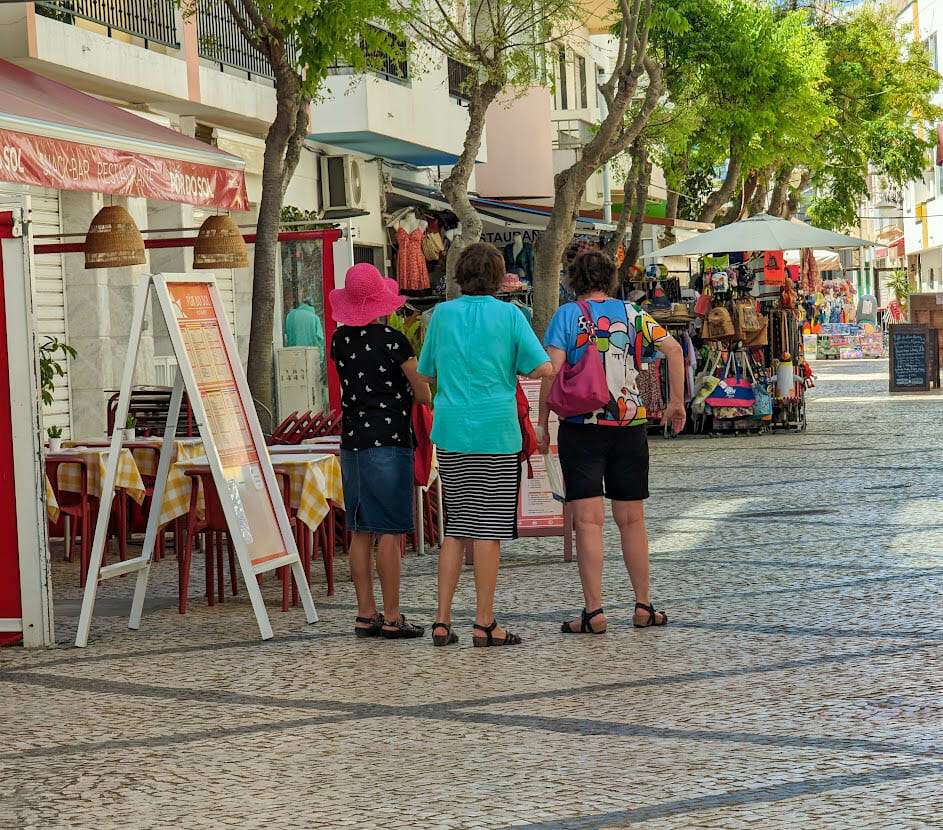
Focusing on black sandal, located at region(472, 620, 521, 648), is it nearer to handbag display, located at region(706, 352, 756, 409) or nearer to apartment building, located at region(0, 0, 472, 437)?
apartment building, located at region(0, 0, 472, 437)

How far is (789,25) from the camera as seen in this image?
28953mm

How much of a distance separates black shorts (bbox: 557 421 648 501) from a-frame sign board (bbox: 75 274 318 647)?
1.53 meters

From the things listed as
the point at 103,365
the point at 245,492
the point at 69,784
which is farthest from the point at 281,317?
the point at 69,784

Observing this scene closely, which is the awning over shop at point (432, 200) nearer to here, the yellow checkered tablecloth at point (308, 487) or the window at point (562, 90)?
the window at point (562, 90)

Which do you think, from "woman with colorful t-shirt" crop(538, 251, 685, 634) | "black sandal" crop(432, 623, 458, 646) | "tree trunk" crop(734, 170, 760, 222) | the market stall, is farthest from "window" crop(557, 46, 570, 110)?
"black sandal" crop(432, 623, 458, 646)

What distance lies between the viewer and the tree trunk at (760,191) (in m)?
34.3

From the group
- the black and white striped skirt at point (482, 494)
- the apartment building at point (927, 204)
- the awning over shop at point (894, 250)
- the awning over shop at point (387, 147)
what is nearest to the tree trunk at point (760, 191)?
the awning over shop at point (387, 147)

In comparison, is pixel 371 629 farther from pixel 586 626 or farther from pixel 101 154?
pixel 101 154

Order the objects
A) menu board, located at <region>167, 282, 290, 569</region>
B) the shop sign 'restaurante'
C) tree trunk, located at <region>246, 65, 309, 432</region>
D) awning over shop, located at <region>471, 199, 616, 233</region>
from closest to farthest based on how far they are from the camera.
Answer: menu board, located at <region>167, 282, 290, 569</region> → the shop sign 'restaurante' → tree trunk, located at <region>246, 65, 309, 432</region> → awning over shop, located at <region>471, 199, 616, 233</region>

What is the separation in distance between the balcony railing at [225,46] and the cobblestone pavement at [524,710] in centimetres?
995

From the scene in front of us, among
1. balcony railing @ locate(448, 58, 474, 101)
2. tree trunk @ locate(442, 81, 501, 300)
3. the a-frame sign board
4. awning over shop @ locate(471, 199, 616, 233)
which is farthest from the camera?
balcony railing @ locate(448, 58, 474, 101)

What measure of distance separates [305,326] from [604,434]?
27.3ft

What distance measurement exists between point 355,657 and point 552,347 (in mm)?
1726

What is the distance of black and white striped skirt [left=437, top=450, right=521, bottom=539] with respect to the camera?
759 cm
